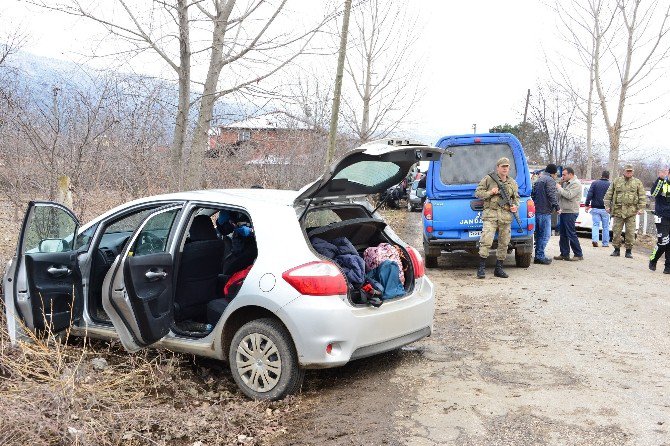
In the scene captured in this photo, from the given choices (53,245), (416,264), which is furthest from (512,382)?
(53,245)

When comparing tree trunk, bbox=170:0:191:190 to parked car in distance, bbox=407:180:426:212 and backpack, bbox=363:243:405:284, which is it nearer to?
backpack, bbox=363:243:405:284

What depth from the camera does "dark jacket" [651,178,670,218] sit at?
1066cm

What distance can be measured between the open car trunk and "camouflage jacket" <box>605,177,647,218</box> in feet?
26.6

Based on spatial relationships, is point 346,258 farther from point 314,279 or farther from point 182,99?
point 182,99

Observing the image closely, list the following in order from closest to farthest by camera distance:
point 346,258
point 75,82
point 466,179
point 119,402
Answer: point 119,402
point 346,258
point 75,82
point 466,179

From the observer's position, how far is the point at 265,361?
4.71 m

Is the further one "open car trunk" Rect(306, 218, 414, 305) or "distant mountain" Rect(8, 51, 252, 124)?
"distant mountain" Rect(8, 51, 252, 124)

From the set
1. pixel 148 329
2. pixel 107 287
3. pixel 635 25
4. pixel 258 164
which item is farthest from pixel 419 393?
pixel 635 25

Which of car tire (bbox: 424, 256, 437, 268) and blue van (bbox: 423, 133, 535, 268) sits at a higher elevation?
blue van (bbox: 423, 133, 535, 268)

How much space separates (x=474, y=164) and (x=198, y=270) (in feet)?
21.0

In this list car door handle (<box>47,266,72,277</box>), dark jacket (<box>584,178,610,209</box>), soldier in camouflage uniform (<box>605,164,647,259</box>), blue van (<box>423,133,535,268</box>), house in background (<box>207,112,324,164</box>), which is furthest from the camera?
dark jacket (<box>584,178,610,209</box>)

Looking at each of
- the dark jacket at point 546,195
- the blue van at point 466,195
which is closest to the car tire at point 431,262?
the blue van at point 466,195

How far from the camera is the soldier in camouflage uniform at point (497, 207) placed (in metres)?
9.62

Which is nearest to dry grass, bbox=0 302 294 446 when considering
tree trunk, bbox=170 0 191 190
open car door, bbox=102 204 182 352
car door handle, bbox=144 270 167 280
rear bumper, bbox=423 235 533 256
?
open car door, bbox=102 204 182 352
